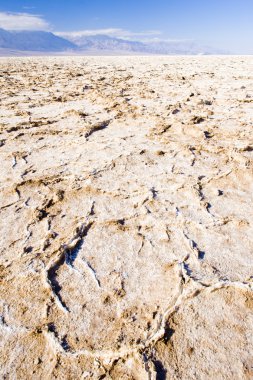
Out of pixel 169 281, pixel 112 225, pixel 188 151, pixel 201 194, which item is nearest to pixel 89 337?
pixel 169 281

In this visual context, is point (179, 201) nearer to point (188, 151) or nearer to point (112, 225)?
point (112, 225)

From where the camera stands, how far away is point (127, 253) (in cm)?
168

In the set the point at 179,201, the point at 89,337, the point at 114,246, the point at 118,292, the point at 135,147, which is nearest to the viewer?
the point at 89,337

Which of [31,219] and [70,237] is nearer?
[70,237]

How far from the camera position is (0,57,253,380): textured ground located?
117 cm

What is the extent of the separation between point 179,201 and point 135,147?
1.05 metres

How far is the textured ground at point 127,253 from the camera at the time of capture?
1.17 meters

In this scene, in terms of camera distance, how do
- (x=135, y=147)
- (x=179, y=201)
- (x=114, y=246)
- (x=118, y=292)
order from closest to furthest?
(x=118, y=292) < (x=114, y=246) < (x=179, y=201) < (x=135, y=147)

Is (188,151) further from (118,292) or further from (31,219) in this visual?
(118,292)

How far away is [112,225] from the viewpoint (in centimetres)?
190

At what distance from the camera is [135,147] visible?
3010mm

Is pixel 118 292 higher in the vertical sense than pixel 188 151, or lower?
lower

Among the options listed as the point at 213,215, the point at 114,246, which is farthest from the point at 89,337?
the point at 213,215

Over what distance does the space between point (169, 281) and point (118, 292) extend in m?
0.24
